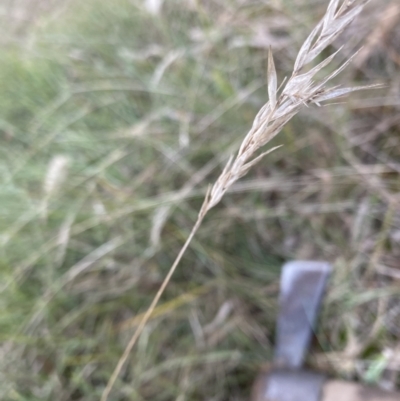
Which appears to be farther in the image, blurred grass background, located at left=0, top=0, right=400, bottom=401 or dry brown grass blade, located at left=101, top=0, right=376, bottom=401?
blurred grass background, located at left=0, top=0, right=400, bottom=401

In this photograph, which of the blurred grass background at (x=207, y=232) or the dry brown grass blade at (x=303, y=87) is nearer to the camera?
the dry brown grass blade at (x=303, y=87)

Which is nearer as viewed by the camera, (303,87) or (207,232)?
(303,87)

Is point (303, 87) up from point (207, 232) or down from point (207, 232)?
up

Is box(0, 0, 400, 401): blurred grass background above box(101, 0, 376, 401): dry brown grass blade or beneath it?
beneath

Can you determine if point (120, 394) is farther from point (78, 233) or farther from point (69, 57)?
point (69, 57)

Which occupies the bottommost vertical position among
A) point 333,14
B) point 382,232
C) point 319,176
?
point 382,232

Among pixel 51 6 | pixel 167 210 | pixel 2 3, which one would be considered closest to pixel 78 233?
pixel 167 210

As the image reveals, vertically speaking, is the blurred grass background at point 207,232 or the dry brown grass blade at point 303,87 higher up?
the dry brown grass blade at point 303,87

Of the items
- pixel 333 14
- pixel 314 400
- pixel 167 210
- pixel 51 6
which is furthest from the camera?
pixel 51 6
